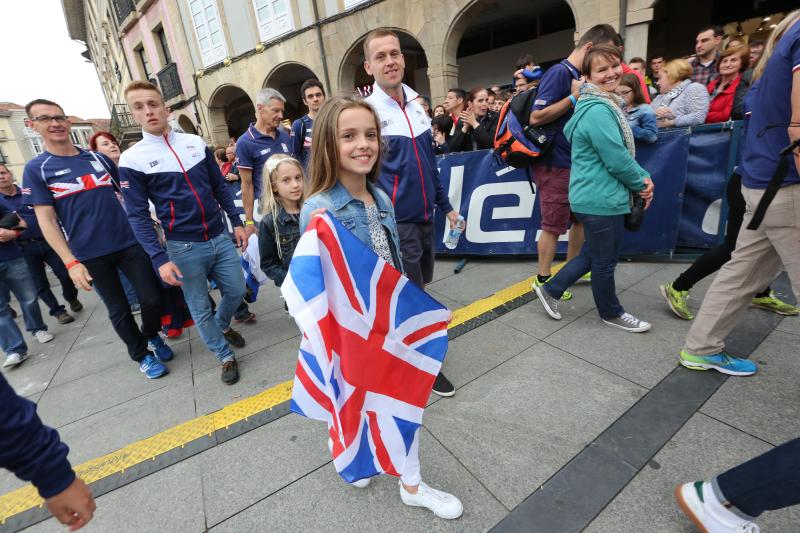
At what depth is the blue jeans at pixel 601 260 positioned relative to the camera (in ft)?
8.63

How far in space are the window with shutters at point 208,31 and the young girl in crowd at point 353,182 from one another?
1618 cm

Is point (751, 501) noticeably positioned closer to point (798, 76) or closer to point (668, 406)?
point (668, 406)

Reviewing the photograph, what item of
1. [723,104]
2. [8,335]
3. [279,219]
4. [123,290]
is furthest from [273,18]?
[723,104]

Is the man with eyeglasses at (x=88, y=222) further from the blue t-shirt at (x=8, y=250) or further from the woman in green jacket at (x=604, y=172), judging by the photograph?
the woman in green jacket at (x=604, y=172)

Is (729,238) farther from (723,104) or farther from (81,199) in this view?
(81,199)

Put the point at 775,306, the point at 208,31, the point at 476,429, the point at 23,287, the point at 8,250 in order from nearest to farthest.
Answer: the point at 476,429 → the point at 775,306 → the point at 8,250 → the point at 23,287 → the point at 208,31

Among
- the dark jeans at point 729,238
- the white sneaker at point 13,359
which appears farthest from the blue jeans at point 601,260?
the white sneaker at point 13,359

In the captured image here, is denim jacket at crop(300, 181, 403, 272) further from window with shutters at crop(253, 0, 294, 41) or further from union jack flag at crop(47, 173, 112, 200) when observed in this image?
window with shutters at crop(253, 0, 294, 41)

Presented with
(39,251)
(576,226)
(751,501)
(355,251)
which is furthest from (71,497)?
(39,251)

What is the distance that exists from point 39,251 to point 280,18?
1084 cm

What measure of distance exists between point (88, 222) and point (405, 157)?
255 cm

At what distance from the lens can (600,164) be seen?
255 cm

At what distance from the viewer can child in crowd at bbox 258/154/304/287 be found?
110 inches

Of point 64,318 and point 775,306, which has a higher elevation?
point 775,306
